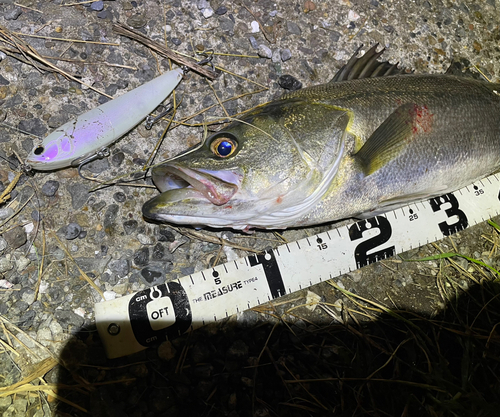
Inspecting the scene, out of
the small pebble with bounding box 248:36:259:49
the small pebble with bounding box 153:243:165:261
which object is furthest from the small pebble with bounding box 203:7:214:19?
the small pebble with bounding box 153:243:165:261

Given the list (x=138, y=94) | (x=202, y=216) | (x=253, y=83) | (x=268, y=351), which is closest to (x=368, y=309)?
(x=268, y=351)

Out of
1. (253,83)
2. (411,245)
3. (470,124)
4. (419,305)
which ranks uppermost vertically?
(253,83)

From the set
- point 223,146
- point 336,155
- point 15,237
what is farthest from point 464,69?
point 15,237

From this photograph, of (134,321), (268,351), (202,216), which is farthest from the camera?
(268,351)

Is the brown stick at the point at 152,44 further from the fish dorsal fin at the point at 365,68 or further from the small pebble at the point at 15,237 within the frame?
the small pebble at the point at 15,237

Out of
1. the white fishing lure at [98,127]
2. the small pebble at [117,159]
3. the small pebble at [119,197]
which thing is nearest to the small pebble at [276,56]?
the white fishing lure at [98,127]

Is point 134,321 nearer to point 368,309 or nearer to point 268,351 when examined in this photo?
point 268,351

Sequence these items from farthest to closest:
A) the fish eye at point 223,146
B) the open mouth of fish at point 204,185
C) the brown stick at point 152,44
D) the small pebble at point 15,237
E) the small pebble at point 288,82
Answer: the small pebble at point 288,82
the brown stick at point 152,44
the small pebble at point 15,237
the fish eye at point 223,146
the open mouth of fish at point 204,185
